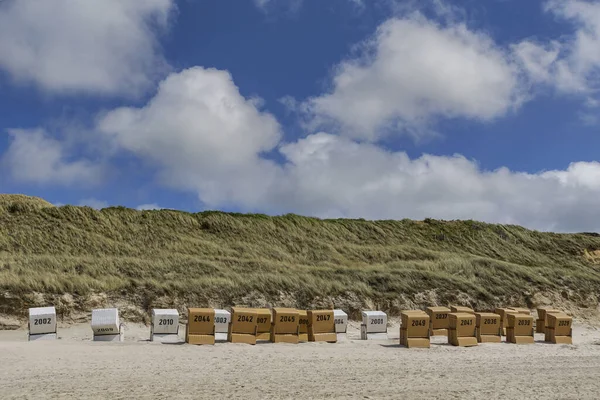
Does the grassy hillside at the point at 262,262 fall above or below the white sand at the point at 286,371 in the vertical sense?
above

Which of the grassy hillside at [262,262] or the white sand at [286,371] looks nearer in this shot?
the white sand at [286,371]

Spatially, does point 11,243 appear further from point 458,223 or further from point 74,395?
point 458,223

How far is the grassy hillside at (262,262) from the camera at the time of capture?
2309 cm

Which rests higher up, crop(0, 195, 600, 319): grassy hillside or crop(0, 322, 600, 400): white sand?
crop(0, 195, 600, 319): grassy hillside

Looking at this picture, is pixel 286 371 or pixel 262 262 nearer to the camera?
pixel 286 371

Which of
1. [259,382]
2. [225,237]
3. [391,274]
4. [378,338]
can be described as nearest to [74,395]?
[259,382]

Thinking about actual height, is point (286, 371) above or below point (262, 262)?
below

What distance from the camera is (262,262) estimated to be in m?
28.4

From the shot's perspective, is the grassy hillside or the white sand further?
the grassy hillside

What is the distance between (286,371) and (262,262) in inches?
619

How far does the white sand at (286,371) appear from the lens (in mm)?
10508

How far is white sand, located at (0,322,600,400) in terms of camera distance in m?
10.5

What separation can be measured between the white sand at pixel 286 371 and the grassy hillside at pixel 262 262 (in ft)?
16.3

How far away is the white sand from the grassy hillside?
195 inches
